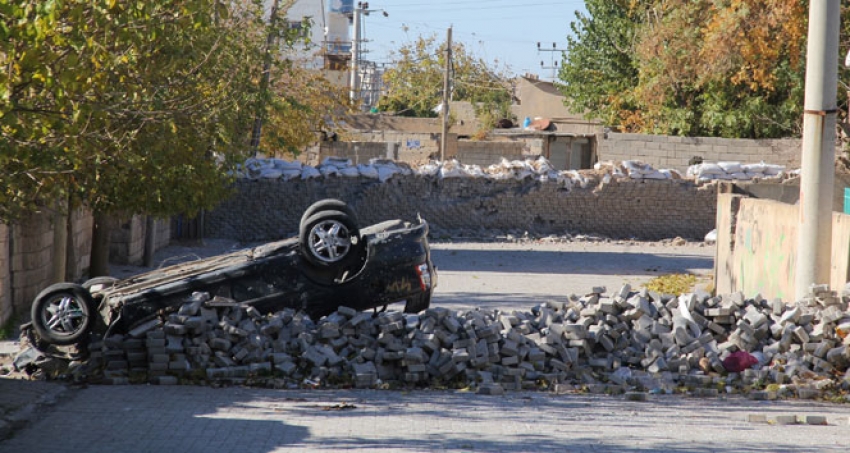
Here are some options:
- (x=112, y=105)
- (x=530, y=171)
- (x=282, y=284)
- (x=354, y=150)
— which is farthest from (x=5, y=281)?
(x=354, y=150)

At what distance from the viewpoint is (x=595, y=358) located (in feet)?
35.1

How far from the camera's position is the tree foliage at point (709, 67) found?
30.8 meters

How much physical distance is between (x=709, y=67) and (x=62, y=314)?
2677cm

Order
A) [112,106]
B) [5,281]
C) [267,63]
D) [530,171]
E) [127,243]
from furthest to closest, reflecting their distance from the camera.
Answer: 1. [530,171]
2. [267,63]
3. [127,243]
4. [5,281]
5. [112,106]

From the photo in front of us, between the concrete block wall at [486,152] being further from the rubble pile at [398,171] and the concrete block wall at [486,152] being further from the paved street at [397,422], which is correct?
the paved street at [397,422]

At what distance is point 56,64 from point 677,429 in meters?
5.41

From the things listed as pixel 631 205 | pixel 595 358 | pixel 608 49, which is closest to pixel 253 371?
pixel 595 358

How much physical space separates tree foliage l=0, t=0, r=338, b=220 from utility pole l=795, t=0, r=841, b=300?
6412mm

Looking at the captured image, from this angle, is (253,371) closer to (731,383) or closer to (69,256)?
(731,383)

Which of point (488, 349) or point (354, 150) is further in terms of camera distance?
point (354, 150)

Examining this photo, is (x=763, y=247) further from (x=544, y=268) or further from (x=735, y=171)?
(x=735, y=171)

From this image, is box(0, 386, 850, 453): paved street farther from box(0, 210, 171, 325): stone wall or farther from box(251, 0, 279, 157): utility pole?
box(251, 0, 279, 157): utility pole

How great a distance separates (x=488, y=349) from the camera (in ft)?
34.2

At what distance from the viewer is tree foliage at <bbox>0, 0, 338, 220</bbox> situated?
7.26 meters
